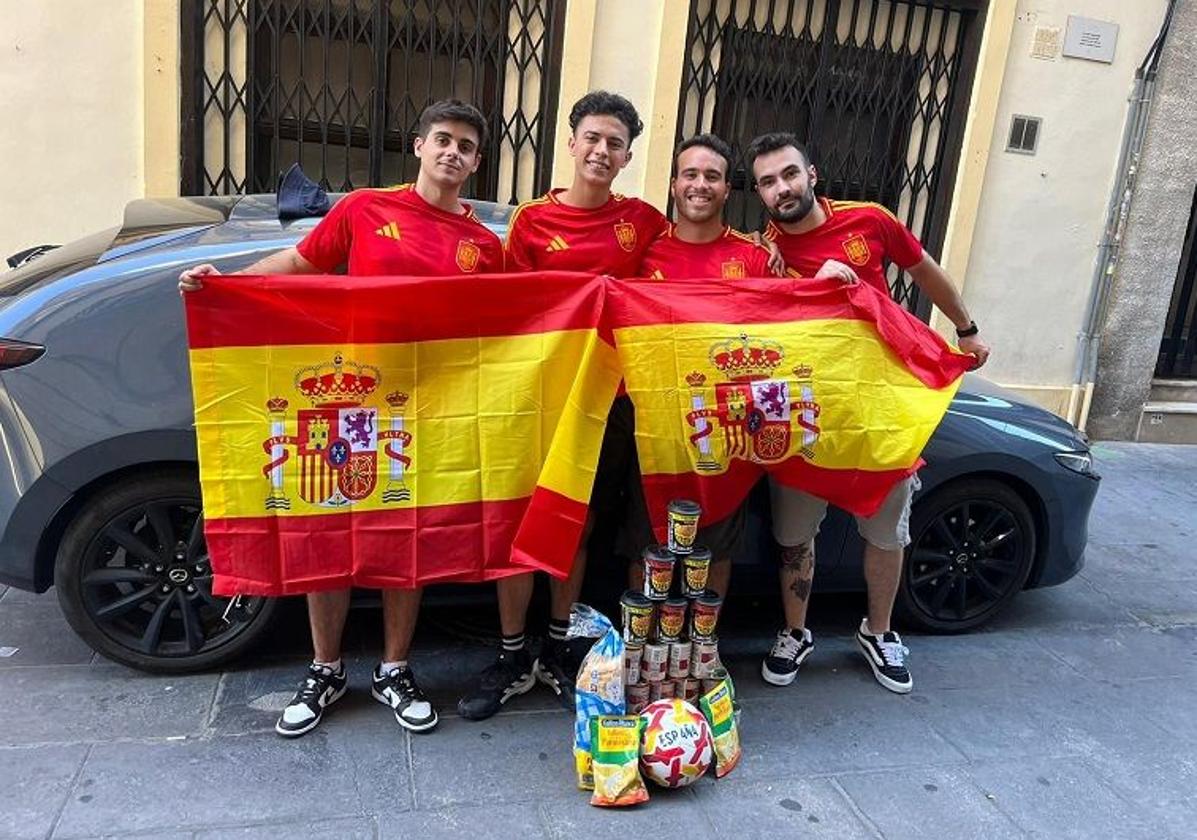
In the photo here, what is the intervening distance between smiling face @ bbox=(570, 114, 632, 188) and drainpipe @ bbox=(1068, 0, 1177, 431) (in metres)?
→ 6.17

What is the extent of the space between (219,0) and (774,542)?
4.83 meters

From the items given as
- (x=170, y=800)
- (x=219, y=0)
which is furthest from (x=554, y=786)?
(x=219, y=0)

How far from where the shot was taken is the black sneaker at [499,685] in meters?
3.02

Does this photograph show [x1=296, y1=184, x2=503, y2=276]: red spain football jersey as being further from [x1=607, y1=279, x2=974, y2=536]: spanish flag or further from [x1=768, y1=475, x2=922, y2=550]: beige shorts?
[x1=768, y1=475, x2=922, y2=550]: beige shorts

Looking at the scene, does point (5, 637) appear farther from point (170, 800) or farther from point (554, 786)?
point (554, 786)

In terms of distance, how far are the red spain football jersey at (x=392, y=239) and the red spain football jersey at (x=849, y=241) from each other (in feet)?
3.60

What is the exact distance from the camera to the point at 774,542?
3424 millimetres

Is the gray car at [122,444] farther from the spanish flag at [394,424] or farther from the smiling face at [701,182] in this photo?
the smiling face at [701,182]

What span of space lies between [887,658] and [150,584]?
260 cm

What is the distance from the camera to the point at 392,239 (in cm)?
280

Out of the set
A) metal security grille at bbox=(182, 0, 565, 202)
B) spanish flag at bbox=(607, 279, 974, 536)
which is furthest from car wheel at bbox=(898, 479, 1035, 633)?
metal security grille at bbox=(182, 0, 565, 202)

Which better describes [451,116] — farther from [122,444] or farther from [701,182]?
[122,444]

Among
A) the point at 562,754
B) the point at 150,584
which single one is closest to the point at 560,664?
the point at 562,754

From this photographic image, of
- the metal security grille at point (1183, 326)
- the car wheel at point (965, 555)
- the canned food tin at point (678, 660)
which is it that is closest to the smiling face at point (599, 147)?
the canned food tin at point (678, 660)
